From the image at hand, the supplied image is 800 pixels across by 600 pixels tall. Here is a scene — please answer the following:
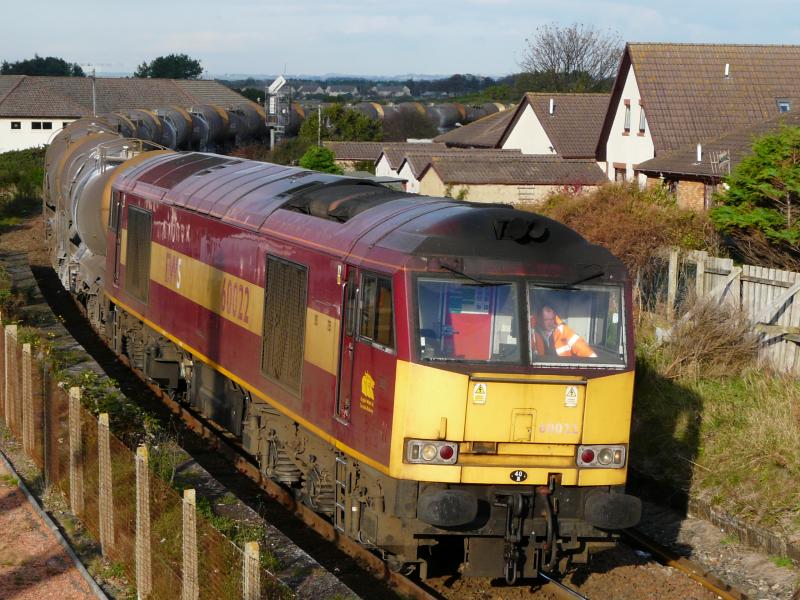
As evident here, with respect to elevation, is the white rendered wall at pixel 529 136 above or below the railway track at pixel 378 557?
above

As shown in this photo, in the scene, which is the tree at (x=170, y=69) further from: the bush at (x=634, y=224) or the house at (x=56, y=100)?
the bush at (x=634, y=224)

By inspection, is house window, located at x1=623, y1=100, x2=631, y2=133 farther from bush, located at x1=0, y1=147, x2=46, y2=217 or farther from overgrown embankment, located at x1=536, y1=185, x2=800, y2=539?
bush, located at x1=0, y1=147, x2=46, y2=217

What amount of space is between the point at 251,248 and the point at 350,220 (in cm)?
220

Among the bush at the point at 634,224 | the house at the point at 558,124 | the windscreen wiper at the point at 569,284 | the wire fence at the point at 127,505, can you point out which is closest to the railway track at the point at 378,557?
the wire fence at the point at 127,505

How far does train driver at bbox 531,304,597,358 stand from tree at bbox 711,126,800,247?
8346 millimetres

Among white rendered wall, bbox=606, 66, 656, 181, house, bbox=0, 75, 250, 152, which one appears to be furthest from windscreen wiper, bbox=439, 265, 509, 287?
house, bbox=0, 75, 250, 152

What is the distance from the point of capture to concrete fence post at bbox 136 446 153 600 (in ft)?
28.2

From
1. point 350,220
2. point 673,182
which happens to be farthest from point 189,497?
point 673,182

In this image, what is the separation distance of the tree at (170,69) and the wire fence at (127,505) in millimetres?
153875

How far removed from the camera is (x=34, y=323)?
1994 centimetres

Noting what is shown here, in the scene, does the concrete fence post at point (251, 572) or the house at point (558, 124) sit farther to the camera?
the house at point (558, 124)

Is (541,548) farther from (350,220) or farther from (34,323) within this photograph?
(34,323)

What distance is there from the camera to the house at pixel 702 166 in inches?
1005

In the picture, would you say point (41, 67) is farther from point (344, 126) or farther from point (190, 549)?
point (190, 549)
